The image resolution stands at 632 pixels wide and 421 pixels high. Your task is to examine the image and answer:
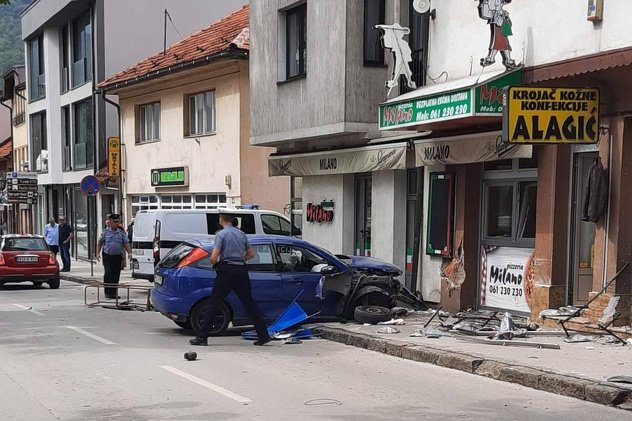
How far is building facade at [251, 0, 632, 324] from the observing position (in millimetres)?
10953

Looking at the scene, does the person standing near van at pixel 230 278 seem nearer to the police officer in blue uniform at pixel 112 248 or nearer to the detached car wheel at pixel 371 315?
the detached car wheel at pixel 371 315

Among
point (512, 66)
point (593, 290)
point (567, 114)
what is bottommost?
point (593, 290)

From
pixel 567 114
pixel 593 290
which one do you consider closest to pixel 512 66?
pixel 567 114

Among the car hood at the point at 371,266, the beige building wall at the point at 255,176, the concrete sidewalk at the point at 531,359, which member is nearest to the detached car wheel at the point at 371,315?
the concrete sidewalk at the point at 531,359

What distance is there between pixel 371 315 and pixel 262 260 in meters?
1.93

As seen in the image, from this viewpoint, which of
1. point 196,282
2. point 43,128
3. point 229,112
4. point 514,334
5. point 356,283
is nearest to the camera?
point 514,334

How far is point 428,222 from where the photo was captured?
15.0 meters

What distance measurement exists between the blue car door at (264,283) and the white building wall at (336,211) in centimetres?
575

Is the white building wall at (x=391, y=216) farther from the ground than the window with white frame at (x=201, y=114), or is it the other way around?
the window with white frame at (x=201, y=114)

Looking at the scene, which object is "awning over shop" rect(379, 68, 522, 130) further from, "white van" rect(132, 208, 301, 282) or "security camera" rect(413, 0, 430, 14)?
"white van" rect(132, 208, 301, 282)

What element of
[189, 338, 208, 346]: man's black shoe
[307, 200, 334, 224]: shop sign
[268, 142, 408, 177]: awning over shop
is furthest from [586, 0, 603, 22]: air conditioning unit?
[307, 200, 334, 224]: shop sign

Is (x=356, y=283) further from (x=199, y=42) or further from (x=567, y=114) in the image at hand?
(x=199, y=42)

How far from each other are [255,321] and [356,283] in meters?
2.40

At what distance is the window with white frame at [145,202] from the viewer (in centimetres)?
2811
